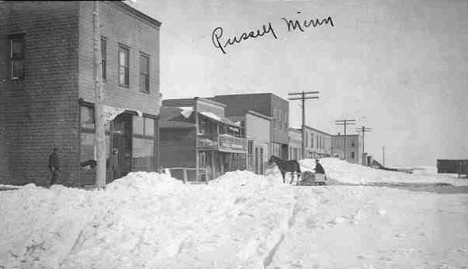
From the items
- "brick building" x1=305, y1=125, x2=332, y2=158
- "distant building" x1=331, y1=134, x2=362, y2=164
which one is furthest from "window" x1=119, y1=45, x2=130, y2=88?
"distant building" x1=331, y1=134, x2=362, y2=164

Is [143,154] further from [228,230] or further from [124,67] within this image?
[228,230]

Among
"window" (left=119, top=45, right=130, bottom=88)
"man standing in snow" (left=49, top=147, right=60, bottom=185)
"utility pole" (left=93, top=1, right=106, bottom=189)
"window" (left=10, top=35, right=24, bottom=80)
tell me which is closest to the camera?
"utility pole" (left=93, top=1, right=106, bottom=189)

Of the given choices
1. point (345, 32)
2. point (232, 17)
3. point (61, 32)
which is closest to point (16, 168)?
point (61, 32)

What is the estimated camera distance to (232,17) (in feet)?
29.0

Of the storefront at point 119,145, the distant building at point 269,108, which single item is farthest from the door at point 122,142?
the distant building at point 269,108

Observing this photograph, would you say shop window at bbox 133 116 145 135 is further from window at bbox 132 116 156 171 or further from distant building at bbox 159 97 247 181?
distant building at bbox 159 97 247 181

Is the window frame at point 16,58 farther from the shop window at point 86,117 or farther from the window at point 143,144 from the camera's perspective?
the window at point 143,144

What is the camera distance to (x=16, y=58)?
45.4ft

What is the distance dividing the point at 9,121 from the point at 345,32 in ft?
32.1

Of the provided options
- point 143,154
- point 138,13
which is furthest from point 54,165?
point 138,13

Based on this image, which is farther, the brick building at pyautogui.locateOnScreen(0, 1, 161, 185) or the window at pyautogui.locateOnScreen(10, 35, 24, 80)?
the window at pyautogui.locateOnScreen(10, 35, 24, 80)

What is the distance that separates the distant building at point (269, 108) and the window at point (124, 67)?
2647 cm

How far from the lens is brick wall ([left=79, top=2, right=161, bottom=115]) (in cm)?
1131

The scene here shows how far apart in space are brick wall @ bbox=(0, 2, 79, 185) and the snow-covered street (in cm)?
384
